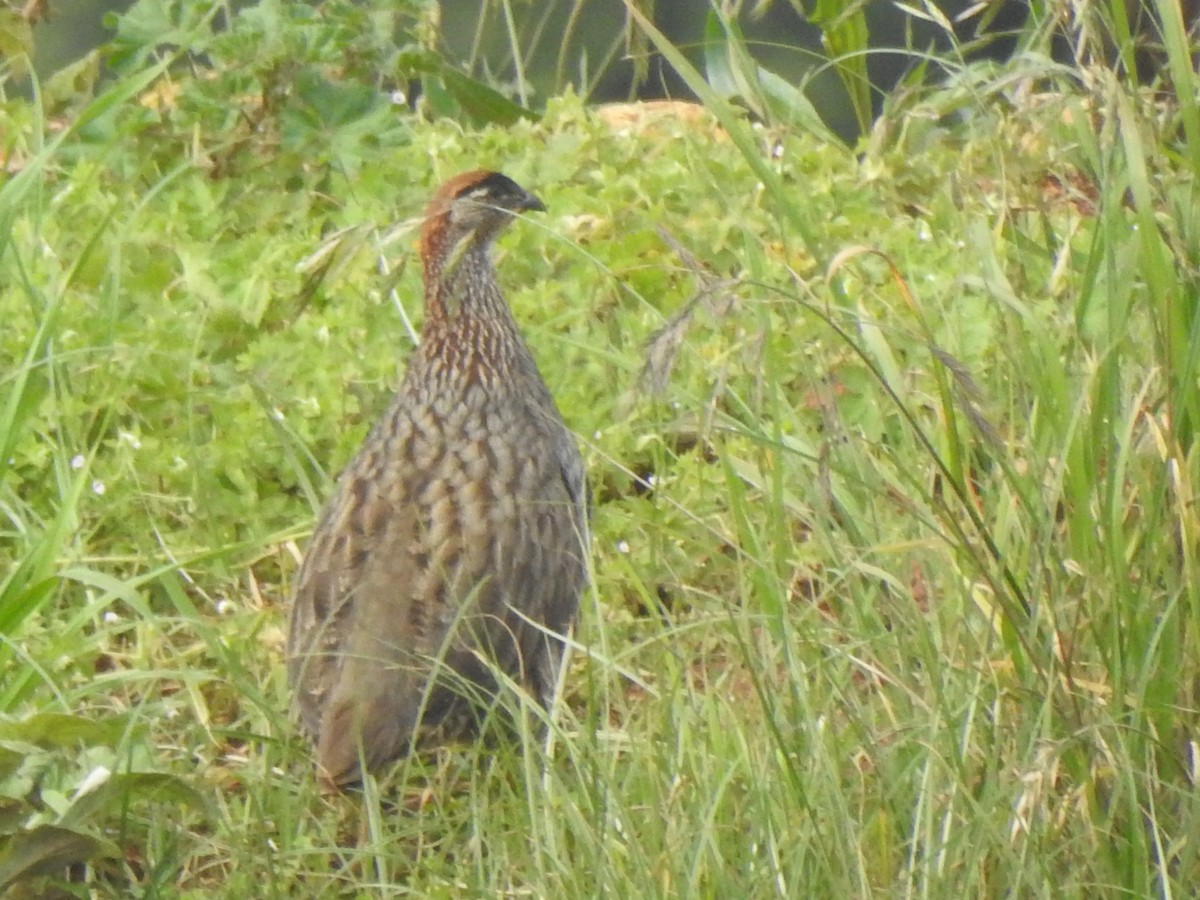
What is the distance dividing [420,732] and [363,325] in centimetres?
175

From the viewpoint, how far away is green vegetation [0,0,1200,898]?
2.95 metres

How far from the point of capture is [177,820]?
Result: 368 centimetres

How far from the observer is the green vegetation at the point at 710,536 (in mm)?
2951

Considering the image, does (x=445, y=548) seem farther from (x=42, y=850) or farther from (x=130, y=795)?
(x=42, y=850)

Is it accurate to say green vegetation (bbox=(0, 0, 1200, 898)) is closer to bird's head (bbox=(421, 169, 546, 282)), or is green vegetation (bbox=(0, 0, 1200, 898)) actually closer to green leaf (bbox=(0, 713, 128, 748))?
green leaf (bbox=(0, 713, 128, 748))

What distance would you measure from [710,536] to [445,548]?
29.7 inches

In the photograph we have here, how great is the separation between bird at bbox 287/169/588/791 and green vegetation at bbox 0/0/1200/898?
0.42 feet

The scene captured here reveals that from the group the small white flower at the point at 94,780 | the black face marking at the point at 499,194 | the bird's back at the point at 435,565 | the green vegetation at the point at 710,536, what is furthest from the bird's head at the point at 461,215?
the small white flower at the point at 94,780

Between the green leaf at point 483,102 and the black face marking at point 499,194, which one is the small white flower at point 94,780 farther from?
the green leaf at point 483,102

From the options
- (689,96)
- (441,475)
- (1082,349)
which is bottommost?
(689,96)

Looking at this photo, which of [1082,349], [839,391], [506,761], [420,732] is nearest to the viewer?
[1082,349]

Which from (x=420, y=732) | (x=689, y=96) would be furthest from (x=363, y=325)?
Result: (x=689, y=96)

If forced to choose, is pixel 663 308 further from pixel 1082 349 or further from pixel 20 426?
pixel 1082 349

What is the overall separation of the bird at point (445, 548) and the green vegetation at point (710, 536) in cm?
13
